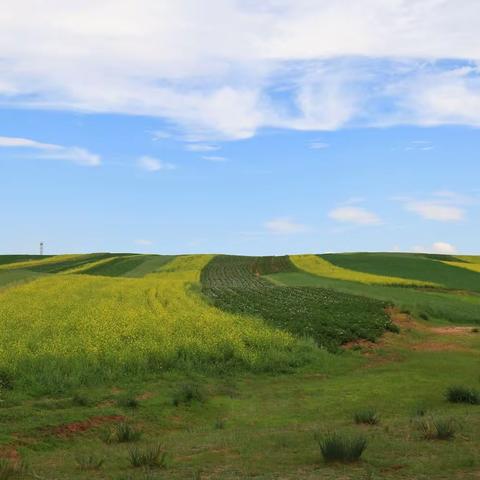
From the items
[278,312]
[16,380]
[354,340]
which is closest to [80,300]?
[278,312]

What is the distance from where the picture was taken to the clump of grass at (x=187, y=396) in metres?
19.6

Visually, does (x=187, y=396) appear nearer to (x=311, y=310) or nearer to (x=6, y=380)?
(x=6, y=380)

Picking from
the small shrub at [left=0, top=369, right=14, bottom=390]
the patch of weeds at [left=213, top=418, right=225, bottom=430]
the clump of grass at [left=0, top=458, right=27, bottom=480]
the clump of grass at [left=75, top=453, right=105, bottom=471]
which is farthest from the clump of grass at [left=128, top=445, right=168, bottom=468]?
the small shrub at [left=0, top=369, right=14, bottom=390]

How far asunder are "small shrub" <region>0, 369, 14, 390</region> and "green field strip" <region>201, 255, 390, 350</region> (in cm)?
1520

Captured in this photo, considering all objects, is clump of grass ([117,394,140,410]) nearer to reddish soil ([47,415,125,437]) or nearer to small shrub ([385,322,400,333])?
reddish soil ([47,415,125,437])

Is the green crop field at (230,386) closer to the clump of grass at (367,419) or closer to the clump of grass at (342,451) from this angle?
the clump of grass at (367,419)

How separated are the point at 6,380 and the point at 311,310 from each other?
974 inches

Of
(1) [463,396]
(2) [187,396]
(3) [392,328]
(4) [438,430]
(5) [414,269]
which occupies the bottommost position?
(2) [187,396]

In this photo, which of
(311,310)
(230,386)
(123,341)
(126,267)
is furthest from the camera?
(126,267)

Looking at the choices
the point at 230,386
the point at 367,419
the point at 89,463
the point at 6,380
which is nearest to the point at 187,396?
the point at 230,386

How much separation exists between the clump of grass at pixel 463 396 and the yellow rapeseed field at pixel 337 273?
177ft

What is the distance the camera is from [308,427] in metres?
15.1

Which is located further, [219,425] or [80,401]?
[80,401]

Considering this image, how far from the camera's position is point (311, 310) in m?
41.9
